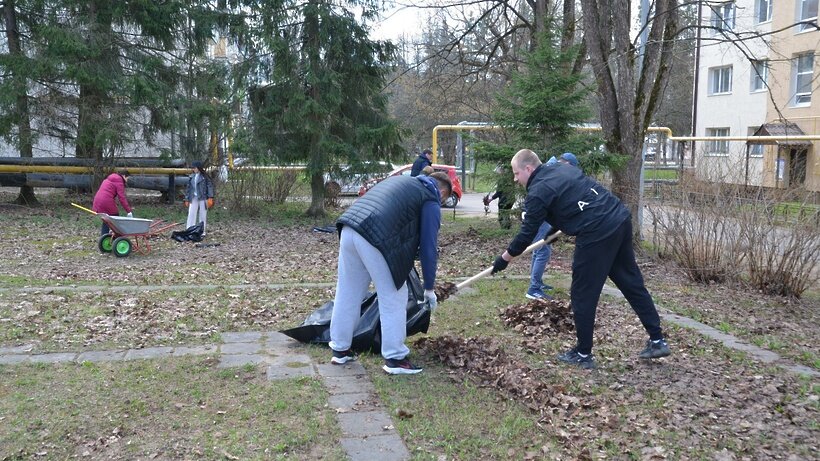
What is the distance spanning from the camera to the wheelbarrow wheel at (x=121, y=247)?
1124cm

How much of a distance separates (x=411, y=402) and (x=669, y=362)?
92.1 inches

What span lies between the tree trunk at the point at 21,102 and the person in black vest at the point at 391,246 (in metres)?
15.3

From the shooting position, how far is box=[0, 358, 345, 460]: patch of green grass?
4105 mm

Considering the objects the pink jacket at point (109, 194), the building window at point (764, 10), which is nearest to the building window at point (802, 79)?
the building window at point (764, 10)

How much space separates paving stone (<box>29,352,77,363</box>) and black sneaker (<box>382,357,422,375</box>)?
102 inches

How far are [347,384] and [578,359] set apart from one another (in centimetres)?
188

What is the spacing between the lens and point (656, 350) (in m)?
5.79

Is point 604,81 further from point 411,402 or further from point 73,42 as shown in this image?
point 73,42

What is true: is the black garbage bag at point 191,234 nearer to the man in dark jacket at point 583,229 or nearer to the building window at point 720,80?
the man in dark jacket at point 583,229

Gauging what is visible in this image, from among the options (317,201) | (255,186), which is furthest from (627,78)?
(255,186)

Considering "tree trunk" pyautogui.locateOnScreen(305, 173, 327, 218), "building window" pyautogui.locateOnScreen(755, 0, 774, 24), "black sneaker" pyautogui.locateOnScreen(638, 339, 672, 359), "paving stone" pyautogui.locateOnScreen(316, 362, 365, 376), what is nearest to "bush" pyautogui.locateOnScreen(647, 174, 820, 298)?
"black sneaker" pyautogui.locateOnScreen(638, 339, 672, 359)

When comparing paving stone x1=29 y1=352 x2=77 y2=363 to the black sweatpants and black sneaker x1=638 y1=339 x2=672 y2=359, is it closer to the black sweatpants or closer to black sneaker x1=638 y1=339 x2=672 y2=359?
A: the black sweatpants

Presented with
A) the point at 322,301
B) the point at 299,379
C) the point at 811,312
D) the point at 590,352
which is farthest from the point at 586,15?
the point at 299,379

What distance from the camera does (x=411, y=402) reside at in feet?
15.9
